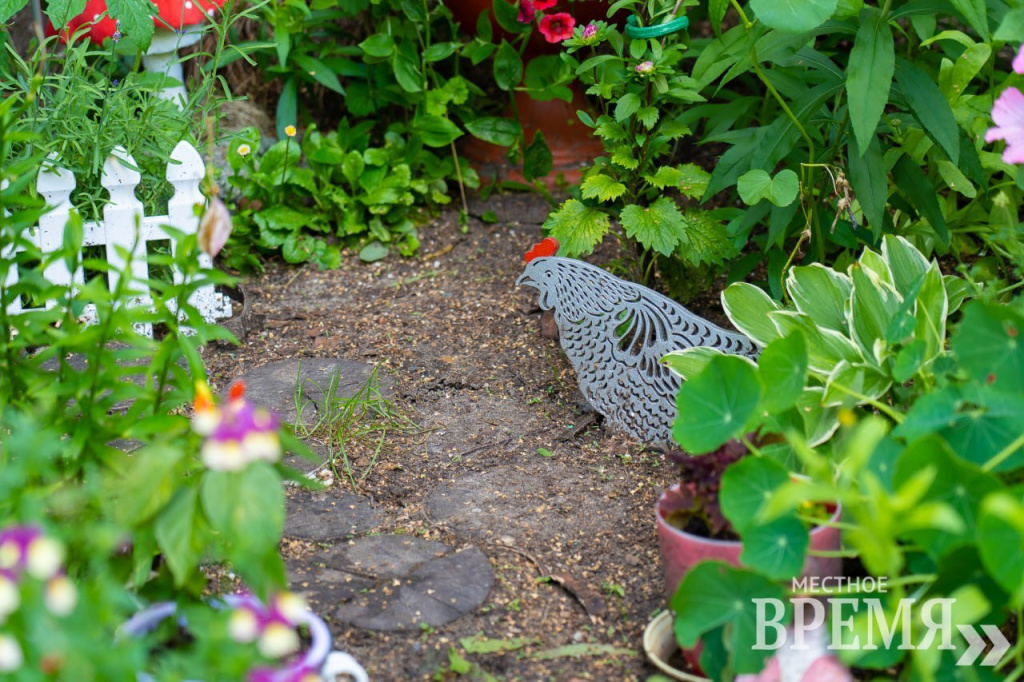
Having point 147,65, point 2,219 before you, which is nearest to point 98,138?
point 147,65

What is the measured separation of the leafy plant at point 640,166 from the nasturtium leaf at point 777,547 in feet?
3.46

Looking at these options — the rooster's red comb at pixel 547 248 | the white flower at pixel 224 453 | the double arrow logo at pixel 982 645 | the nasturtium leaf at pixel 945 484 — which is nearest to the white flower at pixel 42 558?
the white flower at pixel 224 453

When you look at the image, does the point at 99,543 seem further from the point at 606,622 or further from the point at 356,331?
the point at 356,331

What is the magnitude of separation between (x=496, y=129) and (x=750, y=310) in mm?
1456

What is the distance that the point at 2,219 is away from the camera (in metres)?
1.42

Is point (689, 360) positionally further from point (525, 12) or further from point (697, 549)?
point (525, 12)

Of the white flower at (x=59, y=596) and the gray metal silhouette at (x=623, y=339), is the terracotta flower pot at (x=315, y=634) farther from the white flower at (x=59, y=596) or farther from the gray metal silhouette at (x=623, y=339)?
the gray metal silhouette at (x=623, y=339)

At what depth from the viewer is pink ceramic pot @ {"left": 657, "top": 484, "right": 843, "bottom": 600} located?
56.7 inches

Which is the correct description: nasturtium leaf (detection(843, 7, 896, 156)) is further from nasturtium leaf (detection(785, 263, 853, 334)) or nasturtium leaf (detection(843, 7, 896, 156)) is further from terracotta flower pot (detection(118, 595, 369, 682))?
terracotta flower pot (detection(118, 595, 369, 682))

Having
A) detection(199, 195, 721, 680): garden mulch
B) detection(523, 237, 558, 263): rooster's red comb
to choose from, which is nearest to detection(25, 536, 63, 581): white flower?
detection(199, 195, 721, 680): garden mulch

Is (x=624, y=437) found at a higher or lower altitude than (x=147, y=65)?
lower

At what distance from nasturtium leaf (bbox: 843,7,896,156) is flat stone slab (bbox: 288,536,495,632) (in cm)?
110

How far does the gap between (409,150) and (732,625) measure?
219 centimetres

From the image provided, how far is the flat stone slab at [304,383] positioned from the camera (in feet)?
7.32
